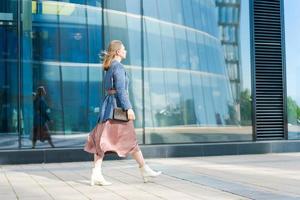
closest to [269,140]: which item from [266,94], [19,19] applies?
[266,94]

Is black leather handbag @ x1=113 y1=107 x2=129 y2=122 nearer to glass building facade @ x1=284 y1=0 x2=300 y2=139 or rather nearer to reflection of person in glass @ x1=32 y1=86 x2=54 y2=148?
reflection of person in glass @ x1=32 y1=86 x2=54 y2=148

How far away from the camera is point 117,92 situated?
300 inches

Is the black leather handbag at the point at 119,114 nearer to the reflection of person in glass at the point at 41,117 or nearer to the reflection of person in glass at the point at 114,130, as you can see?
the reflection of person in glass at the point at 114,130

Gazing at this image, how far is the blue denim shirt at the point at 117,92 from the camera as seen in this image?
7574mm

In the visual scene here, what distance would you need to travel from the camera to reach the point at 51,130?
1184cm

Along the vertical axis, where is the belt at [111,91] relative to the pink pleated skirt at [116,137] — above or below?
above

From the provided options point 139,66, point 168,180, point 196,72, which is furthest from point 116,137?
point 196,72

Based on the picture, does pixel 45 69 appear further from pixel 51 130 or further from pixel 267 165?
pixel 267 165

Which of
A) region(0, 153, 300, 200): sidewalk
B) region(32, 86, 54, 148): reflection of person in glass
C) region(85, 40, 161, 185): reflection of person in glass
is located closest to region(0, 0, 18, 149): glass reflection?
region(32, 86, 54, 148): reflection of person in glass

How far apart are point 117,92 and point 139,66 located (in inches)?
205

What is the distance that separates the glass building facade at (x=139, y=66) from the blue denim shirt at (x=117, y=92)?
4.40 metres

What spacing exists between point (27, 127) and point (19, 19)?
89.8 inches

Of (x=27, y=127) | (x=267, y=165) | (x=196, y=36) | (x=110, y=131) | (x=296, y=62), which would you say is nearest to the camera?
(x=110, y=131)

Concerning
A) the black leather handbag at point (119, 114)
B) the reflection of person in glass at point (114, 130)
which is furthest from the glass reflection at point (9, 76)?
the black leather handbag at point (119, 114)
